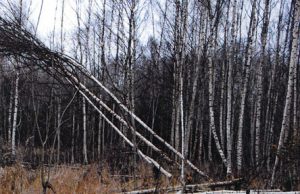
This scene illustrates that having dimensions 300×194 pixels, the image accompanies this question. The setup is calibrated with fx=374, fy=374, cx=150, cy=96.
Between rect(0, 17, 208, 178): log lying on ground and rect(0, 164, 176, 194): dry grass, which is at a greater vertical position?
rect(0, 17, 208, 178): log lying on ground

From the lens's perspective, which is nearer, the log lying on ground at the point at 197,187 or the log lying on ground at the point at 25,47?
the log lying on ground at the point at 25,47

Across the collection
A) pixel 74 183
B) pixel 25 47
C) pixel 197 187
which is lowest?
pixel 197 187

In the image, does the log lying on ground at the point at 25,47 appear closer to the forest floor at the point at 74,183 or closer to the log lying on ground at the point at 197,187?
the forest floor at the point at 74,183

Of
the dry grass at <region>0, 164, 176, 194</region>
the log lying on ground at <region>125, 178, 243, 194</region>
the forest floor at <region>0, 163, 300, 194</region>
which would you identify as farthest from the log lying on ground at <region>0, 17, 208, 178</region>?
the log lying on ground at <region>125, 178, 243, 194</region>

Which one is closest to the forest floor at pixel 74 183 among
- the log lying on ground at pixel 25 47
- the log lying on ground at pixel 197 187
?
the log lying on ground at pixel 197 187

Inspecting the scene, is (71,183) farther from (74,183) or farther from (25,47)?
(25,47)

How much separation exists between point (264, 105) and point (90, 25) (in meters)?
10.4

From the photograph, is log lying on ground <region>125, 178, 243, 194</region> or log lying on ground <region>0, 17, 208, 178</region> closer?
log lying on ground <region>0, 17, 208, 178</region>

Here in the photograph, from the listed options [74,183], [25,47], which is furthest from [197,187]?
[25,47]

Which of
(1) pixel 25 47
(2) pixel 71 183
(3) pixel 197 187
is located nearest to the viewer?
(1) pixel 25 47

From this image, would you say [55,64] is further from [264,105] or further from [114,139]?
[264,105]

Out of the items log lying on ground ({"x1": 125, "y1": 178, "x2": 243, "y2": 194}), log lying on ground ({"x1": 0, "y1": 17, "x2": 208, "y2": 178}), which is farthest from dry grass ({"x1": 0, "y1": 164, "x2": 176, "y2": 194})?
log lying on ground ({"x1": 0, "y1": 17, "x2": 208, "y2": 178})

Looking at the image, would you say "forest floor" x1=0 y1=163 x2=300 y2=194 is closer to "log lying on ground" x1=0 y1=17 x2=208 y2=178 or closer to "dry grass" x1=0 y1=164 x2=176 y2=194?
"dry grass" x1=0 y1=164 x2=176 y2=194

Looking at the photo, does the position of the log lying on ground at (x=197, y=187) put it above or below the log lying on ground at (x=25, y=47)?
below
